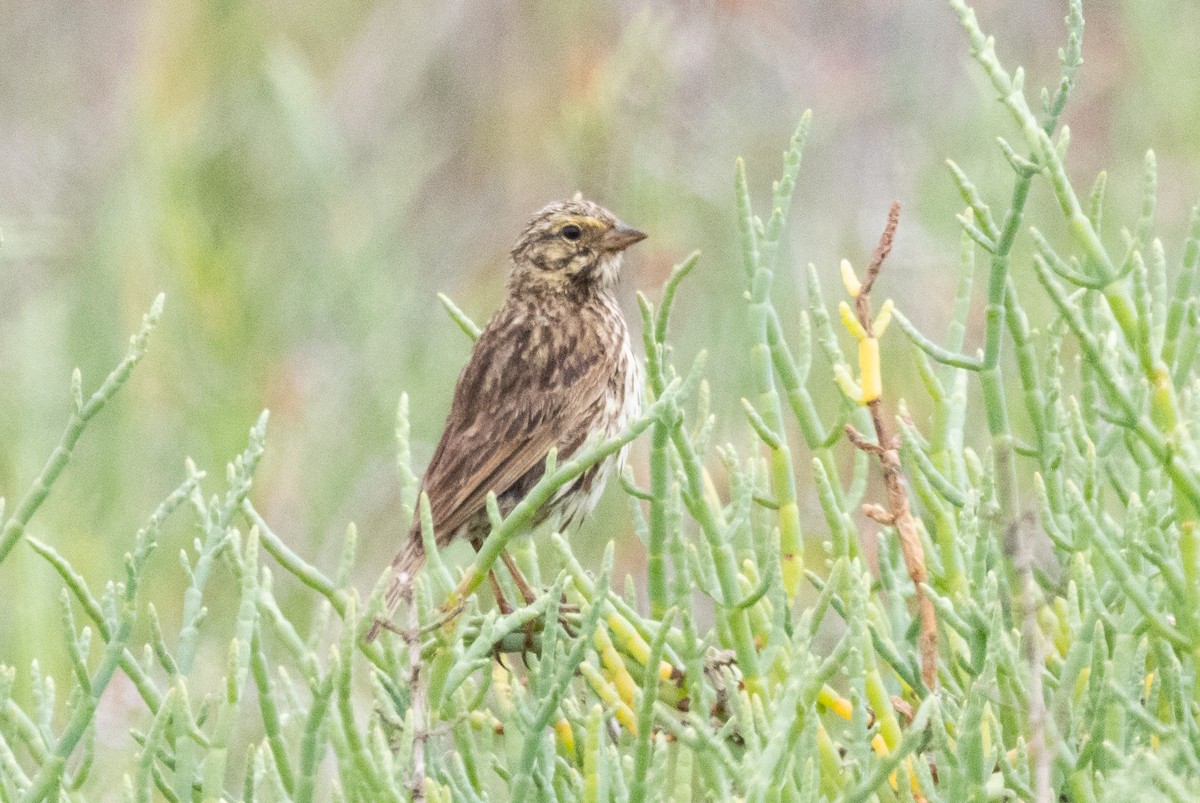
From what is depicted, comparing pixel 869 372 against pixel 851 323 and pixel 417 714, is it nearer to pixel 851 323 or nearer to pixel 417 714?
pixel 851 323

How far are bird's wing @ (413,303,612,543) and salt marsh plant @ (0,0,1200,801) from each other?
1.22 m

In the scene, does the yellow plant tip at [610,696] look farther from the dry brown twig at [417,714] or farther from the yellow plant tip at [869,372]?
the yellow plant tip at [869,372]

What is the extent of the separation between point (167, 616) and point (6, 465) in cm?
58

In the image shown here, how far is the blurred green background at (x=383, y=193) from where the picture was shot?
4418mm

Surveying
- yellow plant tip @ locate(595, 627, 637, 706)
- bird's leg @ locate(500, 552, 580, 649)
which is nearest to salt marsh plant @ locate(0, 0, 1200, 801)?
yellow plant tip @ locate(595, 627, 637, 706)

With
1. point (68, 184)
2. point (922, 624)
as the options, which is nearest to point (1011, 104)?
point (922, 624)

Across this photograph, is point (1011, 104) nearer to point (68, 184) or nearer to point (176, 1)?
point (176, 1)

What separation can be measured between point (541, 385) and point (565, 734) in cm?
179

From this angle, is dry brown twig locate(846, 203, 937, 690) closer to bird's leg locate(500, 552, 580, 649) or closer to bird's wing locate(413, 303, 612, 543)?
bird's leg locate(500, 552, 580, 649)

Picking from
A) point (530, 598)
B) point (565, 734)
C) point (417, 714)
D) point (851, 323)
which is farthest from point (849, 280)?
point (530, 598)

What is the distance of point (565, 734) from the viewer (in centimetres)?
204

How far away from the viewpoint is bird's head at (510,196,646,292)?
4.20 metres

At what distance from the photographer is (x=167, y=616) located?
456cm

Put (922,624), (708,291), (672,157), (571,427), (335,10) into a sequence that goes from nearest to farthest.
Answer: (922,624)
(571,427)
(708,291)
(672,157)
(335,10)
